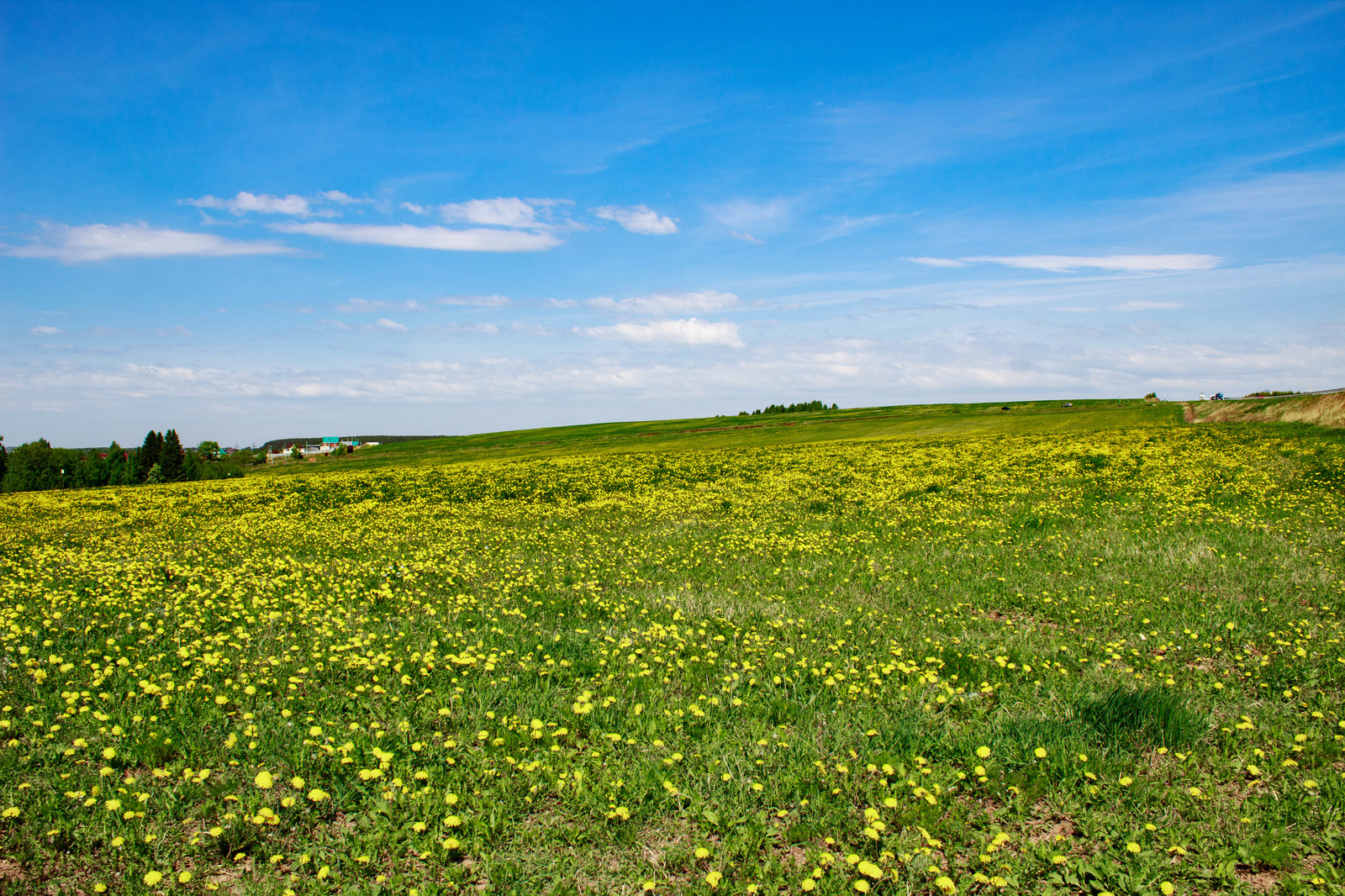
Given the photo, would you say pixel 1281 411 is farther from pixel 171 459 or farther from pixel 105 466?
pixel 105 466

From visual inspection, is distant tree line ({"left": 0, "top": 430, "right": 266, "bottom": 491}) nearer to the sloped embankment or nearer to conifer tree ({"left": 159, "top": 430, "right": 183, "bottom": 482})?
conifer tree ({"left": 159, "top": 430, "right": 183, "bottom": 482})

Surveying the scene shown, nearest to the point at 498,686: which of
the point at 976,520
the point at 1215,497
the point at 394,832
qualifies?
the point at 394,832

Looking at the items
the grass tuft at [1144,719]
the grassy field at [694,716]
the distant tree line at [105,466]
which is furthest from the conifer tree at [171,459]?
the grass tuft at [1144,719]

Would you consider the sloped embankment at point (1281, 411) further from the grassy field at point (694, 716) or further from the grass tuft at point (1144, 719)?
the grass tuft at point (1144, 719)

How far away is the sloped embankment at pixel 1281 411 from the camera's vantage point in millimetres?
40625

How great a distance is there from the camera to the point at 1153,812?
5.13m

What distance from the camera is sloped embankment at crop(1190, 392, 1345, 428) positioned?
4062cm

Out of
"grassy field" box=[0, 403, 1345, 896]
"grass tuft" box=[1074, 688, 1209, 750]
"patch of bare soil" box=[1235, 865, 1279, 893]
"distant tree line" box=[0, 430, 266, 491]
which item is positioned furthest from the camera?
"distant tree line" box=[0, 430, 266, 491]

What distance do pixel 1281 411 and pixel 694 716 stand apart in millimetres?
60578

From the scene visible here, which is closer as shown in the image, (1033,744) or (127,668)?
(1033,744)

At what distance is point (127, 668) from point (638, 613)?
6.38m

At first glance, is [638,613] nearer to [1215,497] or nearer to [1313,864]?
[1313,864]

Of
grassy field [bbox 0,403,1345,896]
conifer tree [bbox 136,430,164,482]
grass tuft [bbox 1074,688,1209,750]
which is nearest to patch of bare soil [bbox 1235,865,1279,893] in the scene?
grassy field [bbox 0,403,1345,896]

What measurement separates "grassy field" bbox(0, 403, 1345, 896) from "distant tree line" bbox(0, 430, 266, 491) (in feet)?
244
